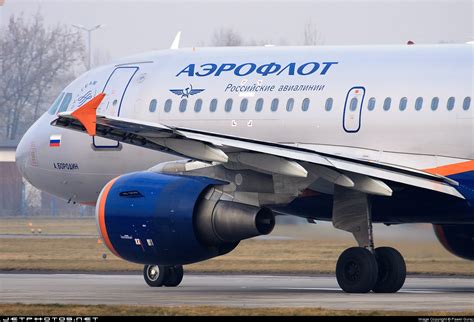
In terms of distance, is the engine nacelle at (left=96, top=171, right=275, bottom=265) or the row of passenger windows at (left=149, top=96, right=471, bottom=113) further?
the row of passenger windows at (left=149, top=96, right=471, bottom=113)

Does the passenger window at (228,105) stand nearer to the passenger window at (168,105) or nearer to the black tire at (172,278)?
the passenger window at (168,105)

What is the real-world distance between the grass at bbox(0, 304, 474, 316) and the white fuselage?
6.15 metres

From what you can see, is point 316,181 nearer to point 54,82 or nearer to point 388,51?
point 388,51

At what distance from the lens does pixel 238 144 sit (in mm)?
24219

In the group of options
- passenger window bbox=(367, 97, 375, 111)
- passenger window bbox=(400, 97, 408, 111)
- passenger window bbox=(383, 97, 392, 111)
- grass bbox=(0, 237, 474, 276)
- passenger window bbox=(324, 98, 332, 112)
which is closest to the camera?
passenger window bbox=(400, 97, 408, 111)

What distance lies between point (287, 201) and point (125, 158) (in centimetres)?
527

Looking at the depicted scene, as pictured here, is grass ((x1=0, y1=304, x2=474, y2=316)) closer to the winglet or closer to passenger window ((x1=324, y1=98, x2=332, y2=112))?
the winglet

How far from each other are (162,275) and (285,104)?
4.72 meters

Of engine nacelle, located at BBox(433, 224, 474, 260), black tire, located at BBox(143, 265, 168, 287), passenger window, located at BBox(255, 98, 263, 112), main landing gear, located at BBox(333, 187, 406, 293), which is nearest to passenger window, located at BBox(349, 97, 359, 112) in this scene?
main landing gear, located at BBox(333, 187, 406, 293)

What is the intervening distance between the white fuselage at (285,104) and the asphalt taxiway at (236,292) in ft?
8.01

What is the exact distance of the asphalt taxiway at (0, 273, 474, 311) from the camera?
23.2 metres

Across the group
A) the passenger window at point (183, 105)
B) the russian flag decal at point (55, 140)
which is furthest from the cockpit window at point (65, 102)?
the passenger window at point (183, 105)

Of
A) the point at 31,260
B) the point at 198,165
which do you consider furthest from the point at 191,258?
the point at 31,260

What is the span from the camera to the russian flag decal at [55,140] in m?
31.2
